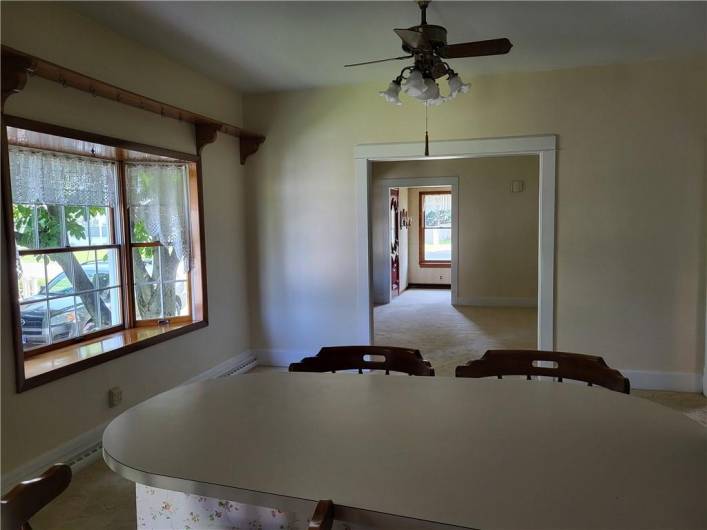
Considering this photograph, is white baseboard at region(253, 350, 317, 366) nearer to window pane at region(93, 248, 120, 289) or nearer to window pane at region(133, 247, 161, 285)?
window pane at region(133, 247, 161, 285)

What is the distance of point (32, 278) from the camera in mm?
2988

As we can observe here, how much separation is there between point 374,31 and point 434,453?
2.71 metres

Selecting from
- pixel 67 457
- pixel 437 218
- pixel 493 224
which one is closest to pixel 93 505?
pixel 67 457

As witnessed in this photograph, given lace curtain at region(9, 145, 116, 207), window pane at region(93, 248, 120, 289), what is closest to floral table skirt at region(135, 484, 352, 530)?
lace curtain at region(9, 145, 116, 207)

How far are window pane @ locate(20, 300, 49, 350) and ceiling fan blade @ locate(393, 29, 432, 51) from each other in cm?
253

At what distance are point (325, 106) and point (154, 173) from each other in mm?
1581

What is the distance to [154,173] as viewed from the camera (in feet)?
12.0

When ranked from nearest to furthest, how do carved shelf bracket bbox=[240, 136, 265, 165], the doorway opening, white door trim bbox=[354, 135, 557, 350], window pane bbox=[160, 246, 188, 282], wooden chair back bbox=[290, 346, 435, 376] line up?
1. wooden chair back bbox=[290, 346, 435, 376]
2. window pane bbox=[160, 246, 188, 282]
3. white door trim bbox=[354, 135, 557, 350]
4. carved shelf bracket bbox=[240, 136, 265, 165]
5. the doorway opening

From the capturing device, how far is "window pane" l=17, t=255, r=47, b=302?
9.57ft

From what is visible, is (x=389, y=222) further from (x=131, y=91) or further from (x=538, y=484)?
(x=538, y=484)

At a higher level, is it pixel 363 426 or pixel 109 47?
pixel 109 47

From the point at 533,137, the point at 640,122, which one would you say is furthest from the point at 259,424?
the point at 640,122

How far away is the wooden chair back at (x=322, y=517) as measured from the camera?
0.87m

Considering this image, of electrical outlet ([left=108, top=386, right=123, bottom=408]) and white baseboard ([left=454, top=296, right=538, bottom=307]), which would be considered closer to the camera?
electrical outlet ([left=108, top=386, right=123, bottom=408])
